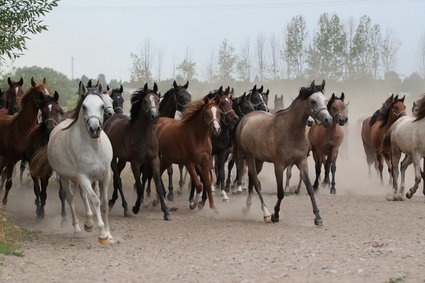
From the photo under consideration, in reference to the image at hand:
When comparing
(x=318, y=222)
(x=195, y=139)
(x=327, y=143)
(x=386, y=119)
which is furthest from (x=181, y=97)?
(x=386, y=119)

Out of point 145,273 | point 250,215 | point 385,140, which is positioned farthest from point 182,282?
point 385,140

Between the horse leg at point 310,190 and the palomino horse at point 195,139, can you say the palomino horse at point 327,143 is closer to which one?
the palomino horse at point 195,139

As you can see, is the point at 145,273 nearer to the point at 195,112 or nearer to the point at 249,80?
the point at 195,112

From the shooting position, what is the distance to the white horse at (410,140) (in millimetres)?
13156

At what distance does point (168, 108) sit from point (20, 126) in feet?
11.1

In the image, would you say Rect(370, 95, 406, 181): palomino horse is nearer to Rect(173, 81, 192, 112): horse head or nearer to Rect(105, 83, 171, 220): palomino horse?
Rect(173, 81, 192, 112): horse head

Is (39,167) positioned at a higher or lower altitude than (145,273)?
higher

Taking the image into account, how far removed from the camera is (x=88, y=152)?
900 centimetres

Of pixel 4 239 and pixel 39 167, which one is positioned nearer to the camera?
pixel 4 239

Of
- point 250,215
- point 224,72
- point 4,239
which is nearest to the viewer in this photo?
point 4,239

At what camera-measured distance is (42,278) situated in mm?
6742

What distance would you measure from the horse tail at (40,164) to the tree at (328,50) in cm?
4334

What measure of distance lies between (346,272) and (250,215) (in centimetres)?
553

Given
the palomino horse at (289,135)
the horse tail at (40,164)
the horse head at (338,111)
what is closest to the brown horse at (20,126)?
the horse tail at (40,164)
